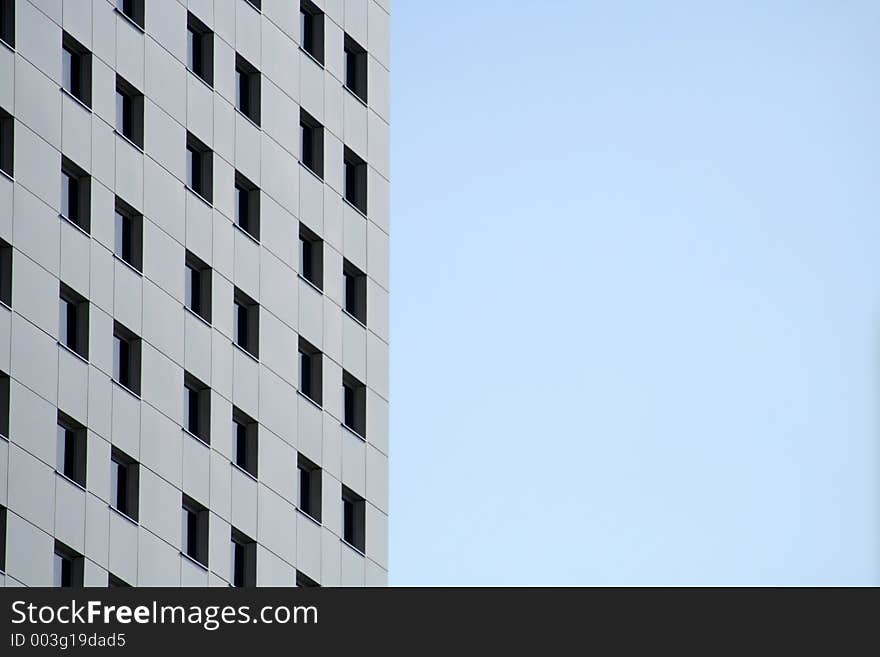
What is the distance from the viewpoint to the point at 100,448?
57.9 m

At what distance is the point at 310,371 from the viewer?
6756 centimetres

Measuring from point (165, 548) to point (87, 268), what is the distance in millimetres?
7532

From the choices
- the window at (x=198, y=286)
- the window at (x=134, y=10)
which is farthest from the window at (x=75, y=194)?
the window at (x=134, y=10)

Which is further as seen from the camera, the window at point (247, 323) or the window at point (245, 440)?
the window at point (247, 323)

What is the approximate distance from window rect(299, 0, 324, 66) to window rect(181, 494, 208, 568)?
15652 millimetres

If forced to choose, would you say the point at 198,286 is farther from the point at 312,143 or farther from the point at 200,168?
the point at 312,143

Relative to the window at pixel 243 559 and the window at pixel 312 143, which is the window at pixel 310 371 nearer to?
the window at pixel 312 143

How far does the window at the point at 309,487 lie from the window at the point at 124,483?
796 centimetres

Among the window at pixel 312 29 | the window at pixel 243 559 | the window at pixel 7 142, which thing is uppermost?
the window at pixel 312 29

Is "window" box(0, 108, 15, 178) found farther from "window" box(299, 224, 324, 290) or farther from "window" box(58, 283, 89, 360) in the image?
"window" box(299, 224, 324, 290)

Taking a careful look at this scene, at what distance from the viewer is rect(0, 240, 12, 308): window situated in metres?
55.8

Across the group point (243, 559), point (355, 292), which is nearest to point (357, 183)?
point (355, 292)

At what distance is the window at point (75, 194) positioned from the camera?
58844 mm
